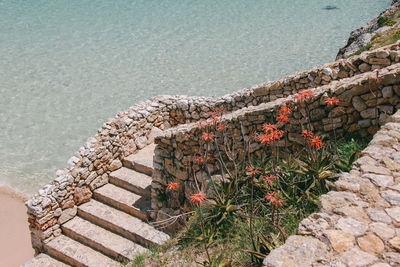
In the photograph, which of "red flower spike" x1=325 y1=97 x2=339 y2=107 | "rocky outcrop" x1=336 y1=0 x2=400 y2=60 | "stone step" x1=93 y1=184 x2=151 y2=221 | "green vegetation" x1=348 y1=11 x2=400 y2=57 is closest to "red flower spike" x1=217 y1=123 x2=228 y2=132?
"red flower spike" x1=325 y1=97 x2=339 y2=107

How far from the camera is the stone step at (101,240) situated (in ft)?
26.5

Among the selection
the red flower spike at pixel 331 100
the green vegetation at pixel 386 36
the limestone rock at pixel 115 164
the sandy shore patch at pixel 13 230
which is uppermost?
the green vegetation at pixel 386 36

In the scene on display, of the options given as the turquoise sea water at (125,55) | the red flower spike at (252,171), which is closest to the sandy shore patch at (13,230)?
the turquoise sea water at (125,55)

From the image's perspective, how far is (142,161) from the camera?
962cm

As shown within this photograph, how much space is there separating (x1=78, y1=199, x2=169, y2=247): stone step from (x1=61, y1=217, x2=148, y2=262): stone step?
11 cm

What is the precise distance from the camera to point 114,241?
8391mm

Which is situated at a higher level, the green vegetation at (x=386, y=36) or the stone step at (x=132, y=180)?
the green vegetation at (x=386, y=36)

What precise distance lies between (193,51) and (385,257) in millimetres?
16907

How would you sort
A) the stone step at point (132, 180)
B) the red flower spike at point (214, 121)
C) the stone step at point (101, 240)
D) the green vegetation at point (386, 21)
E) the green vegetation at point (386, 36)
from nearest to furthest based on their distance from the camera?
the red flower spike at point (214, 121), the stone step at point (101, 240), the stone step at point (132, 180), the green vegetation at point (386, 36), the green vegetation at point (386, 21)

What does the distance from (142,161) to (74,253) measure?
2485mm

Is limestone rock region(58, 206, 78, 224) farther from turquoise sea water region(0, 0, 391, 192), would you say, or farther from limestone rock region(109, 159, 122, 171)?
turquoise sea water region(0, 0, 391, 192)

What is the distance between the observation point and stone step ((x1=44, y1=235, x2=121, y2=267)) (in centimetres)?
816

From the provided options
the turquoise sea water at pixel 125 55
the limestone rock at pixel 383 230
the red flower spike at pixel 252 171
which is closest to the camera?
the limestone rock at pixel 383 230

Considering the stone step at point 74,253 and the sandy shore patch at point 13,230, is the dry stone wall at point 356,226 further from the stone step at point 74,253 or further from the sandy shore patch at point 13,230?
the sandy shore patch at point 13,230
